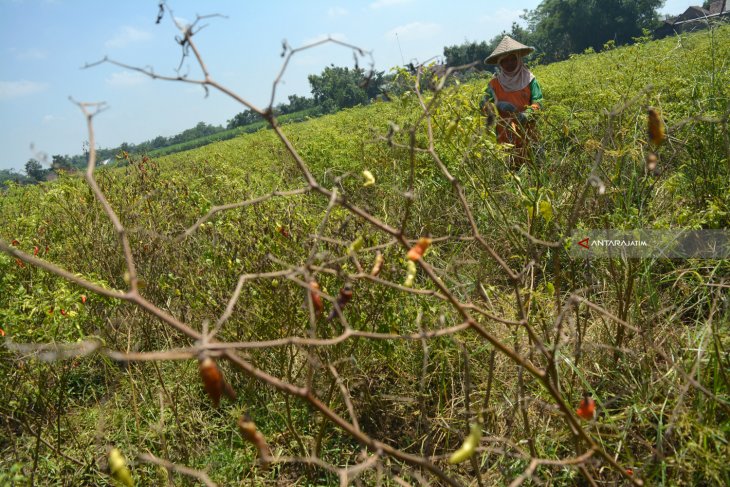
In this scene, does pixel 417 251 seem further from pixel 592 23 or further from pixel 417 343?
pixel 592 23

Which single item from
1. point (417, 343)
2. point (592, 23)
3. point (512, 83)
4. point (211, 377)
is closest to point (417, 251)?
point (211, 377)

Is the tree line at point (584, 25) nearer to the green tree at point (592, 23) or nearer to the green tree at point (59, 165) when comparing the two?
the green tree at point (592, 23)

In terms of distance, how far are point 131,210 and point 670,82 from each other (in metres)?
3.16

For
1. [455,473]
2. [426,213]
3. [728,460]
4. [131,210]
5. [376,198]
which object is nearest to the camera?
[728,460]

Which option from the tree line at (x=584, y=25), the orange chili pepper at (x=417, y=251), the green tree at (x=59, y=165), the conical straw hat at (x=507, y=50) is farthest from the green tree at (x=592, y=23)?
the orange chili pepper at (x=417, y=251)

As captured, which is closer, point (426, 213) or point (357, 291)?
point (357, 291)

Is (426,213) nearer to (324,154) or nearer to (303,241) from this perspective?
(303,241)

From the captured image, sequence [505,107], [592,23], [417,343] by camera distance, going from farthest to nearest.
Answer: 1. [592,23]
2. [505,107]
3. [417,343]

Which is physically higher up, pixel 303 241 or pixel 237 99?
pixel 237 99

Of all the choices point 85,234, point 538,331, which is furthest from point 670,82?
point 85,234

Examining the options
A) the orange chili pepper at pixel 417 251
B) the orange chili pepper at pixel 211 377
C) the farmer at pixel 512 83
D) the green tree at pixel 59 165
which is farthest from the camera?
the farmer at pixel 512 83

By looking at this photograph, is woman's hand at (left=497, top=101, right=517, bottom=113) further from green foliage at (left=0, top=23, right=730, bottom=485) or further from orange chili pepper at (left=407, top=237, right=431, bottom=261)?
orange chili pepper at (left=407, top=237, right=431, bottom=261)

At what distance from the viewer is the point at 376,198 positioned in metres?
4.11

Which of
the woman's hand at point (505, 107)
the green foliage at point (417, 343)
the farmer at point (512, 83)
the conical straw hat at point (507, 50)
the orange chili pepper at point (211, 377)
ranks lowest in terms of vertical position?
the green foliage at point (417, 343)
